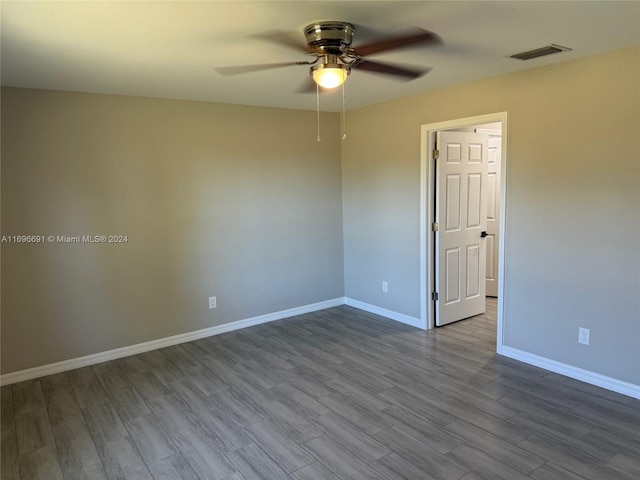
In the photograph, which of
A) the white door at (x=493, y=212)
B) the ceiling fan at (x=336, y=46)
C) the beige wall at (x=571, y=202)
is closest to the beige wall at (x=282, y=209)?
the beige wall at (x=571, y=202)

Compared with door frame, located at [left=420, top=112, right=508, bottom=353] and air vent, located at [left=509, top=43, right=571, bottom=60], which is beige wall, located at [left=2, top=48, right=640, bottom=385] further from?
air vent, located at [left=509, top=43, right=571, bottom=60]

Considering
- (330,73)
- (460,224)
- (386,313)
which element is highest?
(330,73)

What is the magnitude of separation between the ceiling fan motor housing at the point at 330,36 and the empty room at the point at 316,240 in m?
0.02

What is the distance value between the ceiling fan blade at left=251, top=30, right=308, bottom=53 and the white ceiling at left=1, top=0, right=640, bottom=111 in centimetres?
6

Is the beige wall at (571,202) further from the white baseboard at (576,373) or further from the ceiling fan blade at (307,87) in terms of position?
the ceiling fan blade at (307,87)

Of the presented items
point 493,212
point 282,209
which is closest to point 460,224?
point 493,212

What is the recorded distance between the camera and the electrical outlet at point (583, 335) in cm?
318

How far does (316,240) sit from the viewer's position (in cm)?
516

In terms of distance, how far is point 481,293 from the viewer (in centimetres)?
492

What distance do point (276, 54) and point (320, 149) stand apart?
242 cm

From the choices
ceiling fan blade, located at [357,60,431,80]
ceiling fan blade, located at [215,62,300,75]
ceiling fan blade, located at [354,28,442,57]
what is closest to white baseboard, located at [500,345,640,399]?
ceiling fan blade, located at [357,60,431,80]

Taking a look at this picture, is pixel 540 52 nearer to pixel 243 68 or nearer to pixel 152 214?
pixel 243 68

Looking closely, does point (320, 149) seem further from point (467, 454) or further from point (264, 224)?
point (467, 454)

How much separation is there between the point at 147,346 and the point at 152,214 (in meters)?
1.28
